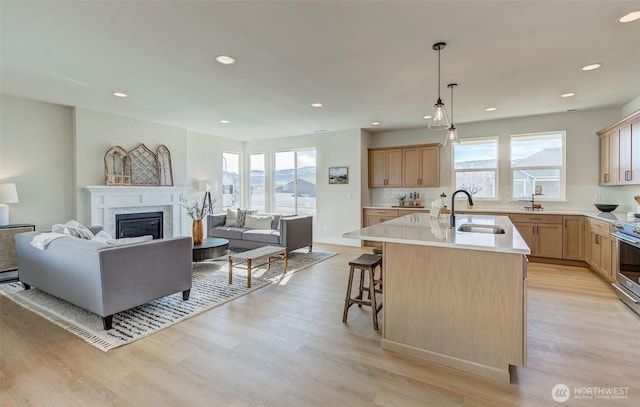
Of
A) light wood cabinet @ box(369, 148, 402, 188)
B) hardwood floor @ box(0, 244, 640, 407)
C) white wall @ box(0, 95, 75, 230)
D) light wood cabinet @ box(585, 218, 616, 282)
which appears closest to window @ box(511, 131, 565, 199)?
light wood cabinet @ box(585, 218, 616, 282)

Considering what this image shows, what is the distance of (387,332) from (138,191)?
5261 mm

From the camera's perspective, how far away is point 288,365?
221cm

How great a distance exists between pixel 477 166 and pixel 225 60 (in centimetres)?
520

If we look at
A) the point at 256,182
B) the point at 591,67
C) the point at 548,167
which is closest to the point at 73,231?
the point at 256,182

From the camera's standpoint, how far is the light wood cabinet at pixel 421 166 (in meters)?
6.30

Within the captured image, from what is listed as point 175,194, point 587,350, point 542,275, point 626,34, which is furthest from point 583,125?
point 175,194

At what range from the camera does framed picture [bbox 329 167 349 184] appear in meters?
6.96

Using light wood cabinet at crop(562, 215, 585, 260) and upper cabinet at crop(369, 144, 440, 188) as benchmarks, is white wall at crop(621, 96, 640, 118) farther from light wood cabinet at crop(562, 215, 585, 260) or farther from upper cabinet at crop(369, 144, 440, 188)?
upper cabinet at crop(369, 144, 440, 188)

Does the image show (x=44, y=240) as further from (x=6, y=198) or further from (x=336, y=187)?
(x=336, y=187)

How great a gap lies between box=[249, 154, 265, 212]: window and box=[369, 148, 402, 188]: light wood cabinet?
10.0 feet

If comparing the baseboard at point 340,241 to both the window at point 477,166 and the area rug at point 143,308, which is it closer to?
the window at point 477,166

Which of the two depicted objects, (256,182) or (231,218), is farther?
(256,182)

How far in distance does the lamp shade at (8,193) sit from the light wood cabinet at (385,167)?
619 cm

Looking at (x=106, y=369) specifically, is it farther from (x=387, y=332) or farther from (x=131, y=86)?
(x=131, y=86)
